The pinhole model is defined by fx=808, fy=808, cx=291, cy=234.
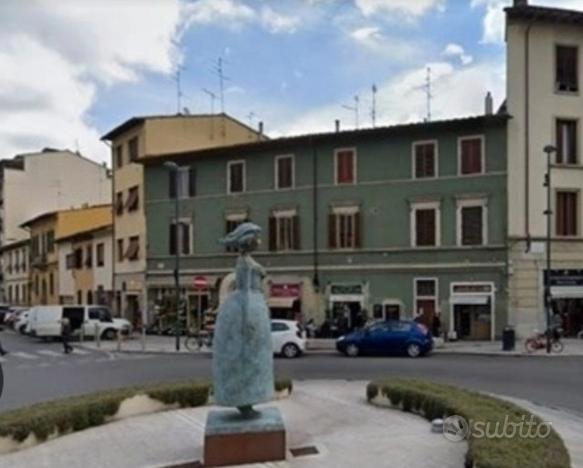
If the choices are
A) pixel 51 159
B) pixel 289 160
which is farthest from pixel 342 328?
pixel 51 159

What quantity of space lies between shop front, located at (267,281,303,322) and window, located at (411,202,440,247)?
6348 mm

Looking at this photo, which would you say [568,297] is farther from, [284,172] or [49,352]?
[49,352]

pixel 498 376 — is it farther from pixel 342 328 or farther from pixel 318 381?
pixel 342 328

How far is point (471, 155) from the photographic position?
34.1 m

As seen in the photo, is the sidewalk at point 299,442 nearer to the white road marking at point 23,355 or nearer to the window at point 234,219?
the white road marking at point 23,355

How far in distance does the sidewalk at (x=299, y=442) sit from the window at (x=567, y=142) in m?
22.4

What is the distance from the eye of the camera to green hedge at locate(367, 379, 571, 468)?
8.45 m

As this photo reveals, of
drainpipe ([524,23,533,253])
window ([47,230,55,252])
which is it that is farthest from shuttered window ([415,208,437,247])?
window ([47,230,55,252])

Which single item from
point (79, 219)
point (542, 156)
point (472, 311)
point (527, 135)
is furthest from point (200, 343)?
point (79, 219)

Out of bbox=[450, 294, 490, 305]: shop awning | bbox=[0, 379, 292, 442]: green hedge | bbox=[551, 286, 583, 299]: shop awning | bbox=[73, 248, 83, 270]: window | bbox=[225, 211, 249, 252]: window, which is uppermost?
bbox=[225, 211, 249, 252]: window

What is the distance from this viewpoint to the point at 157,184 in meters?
44.8

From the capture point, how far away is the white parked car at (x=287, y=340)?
2881 centimetres

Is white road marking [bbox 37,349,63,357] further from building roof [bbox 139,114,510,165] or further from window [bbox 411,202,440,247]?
window [bbox 411,202,440,247]

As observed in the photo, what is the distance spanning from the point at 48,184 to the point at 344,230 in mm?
47220
